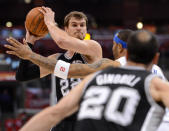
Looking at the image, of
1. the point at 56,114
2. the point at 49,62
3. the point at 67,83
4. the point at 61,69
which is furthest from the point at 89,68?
the point at 56,114

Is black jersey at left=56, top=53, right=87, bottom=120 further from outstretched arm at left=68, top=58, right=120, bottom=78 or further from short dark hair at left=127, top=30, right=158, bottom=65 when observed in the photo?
short dark hair at left=127, top=30, right=158, bottom=65

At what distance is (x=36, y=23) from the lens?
4777 mm

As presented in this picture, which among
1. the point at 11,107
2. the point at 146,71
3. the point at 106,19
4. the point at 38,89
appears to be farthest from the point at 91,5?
the point at 146,71

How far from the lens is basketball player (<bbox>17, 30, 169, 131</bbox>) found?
2.69 meters

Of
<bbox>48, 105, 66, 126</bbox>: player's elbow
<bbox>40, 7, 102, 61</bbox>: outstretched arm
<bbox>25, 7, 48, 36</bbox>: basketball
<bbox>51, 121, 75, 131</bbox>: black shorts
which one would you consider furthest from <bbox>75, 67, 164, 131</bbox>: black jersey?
<bbox>25, 7, 48, 36</bbox>: basketball

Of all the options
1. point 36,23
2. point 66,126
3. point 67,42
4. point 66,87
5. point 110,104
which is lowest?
point 66,126

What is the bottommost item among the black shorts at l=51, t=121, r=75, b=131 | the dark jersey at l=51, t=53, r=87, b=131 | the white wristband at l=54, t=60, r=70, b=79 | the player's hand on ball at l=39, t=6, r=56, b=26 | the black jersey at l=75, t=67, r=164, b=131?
the black shorts at l=51, t=121, r=75, b=131

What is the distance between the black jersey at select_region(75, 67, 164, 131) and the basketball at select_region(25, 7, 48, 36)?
210 centimetres

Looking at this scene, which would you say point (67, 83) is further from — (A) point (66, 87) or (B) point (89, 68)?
(B) point (89, 68)

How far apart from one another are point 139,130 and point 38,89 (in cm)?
1041

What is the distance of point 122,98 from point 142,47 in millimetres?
379

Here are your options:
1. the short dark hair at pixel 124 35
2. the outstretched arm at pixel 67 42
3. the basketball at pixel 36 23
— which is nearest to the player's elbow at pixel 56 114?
the outstretched arm at pixel 67 42

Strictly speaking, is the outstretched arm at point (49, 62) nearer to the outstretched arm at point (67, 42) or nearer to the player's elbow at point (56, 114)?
the outstretched arm at point (67, 42)

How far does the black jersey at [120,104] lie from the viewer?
8.82 feet
